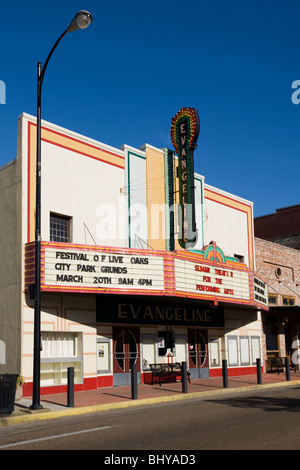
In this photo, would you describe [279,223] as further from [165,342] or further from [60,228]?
[60,228]

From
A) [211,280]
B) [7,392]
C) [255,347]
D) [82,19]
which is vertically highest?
[82,19]

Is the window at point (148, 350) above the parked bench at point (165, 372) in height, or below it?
above

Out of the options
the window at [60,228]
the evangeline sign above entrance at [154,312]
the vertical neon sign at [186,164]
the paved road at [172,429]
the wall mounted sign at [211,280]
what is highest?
the vertical neon sign at [186,164]

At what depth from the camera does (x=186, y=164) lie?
918 inches

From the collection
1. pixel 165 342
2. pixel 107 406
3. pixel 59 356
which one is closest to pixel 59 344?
pixel 59 356

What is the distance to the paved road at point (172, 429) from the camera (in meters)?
9.02

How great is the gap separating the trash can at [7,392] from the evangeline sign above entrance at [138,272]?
186 inches

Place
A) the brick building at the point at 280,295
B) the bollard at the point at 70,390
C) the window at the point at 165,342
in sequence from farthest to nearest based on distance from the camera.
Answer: the brick building at the point at 280,295, the window at the point at 165,342, the bollard at the point at 70,390

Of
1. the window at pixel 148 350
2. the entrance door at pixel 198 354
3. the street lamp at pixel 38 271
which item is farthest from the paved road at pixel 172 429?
the entrance door at pixel 198 354

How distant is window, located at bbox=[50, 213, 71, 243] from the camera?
19.7 meters

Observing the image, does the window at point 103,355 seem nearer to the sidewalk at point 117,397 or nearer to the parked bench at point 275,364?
the sidewalk at point 117,397

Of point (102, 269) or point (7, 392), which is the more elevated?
point (102, 269)

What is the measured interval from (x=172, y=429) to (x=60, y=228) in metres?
10.9

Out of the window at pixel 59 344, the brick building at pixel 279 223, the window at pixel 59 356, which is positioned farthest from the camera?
the brick building at pixel 279 223
